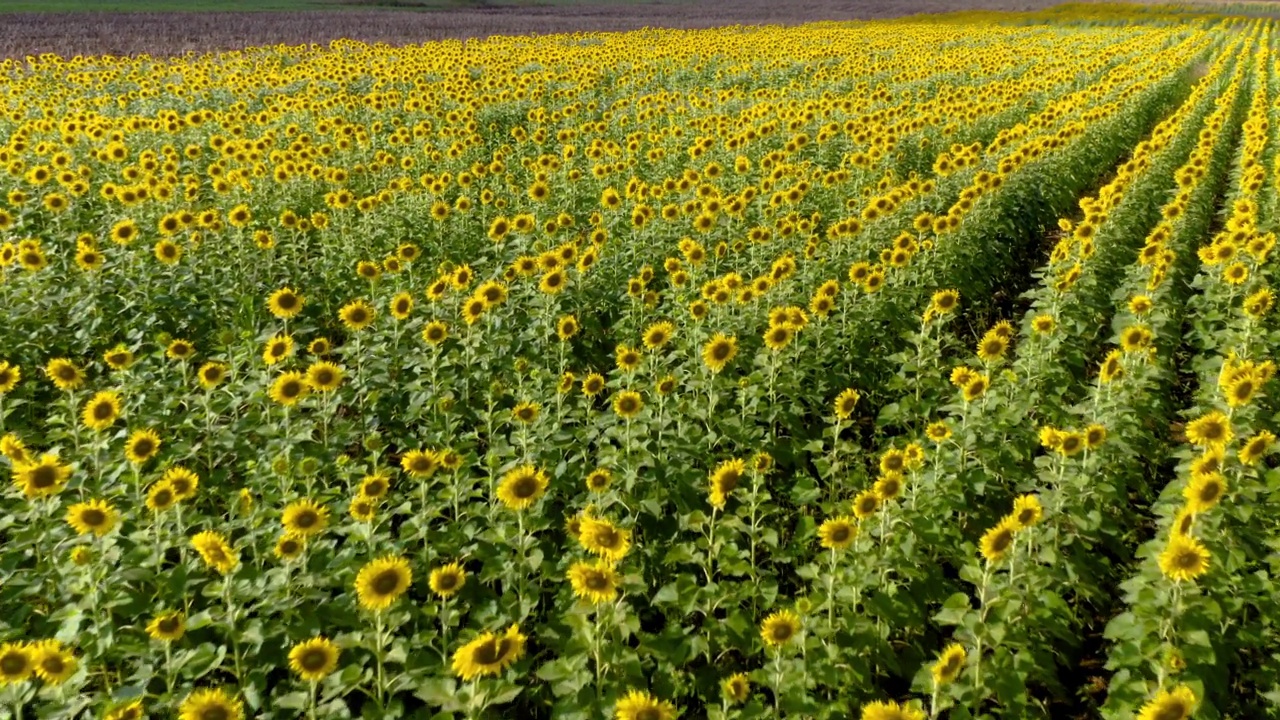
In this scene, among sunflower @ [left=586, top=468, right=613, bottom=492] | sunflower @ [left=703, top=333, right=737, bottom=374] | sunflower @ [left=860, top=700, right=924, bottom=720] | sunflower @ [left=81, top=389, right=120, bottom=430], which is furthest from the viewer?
sunflower @ [left=703, top=333, right=737, bottom=374]

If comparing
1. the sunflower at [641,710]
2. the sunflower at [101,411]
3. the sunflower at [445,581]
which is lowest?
the sunflower at [641,710]

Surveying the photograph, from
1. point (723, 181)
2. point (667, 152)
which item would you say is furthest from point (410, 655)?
point (667, 152)

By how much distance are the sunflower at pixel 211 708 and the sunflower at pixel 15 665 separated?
538 mm

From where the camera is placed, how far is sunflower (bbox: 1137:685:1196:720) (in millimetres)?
2451

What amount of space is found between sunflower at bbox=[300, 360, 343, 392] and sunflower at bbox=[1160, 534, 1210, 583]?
3.84 meters

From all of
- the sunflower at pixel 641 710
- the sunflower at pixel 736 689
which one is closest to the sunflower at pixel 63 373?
the sunflower at pixel 641 710

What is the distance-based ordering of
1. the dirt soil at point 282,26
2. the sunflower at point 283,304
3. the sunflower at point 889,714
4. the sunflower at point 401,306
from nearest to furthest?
the sunflower at point 889,714, the sunflower at point 283,304, the sunflower at point 401,306, the dirt soil at point 282,26

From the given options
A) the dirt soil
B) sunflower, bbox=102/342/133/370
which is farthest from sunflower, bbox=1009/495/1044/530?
the dirt soil

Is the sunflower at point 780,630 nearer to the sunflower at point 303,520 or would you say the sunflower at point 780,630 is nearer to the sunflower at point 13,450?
the sunflower at point 303,520

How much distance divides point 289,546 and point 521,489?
3.00 feet

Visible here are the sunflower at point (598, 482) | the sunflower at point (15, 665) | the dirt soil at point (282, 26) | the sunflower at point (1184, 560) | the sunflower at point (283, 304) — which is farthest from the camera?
the dirt soil at point (282, 26)

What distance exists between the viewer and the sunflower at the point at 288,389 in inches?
171

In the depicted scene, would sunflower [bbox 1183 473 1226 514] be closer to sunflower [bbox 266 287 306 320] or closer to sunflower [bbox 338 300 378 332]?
sunflower [bbox 338 300 378 332]

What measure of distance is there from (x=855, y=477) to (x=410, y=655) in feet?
7.27
